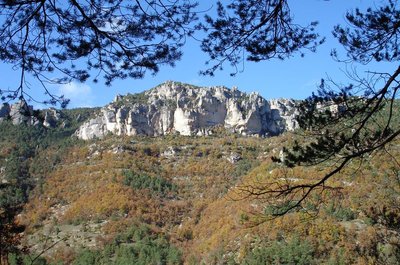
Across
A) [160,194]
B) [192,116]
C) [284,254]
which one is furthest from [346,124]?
[192,116]

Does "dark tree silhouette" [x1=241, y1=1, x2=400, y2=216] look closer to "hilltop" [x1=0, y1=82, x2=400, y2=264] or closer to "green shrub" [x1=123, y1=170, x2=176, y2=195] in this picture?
"hilltop" [x1=0, y1=82, x2=400, y2=264]

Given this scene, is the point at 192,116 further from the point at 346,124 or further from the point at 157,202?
the point at 346,124

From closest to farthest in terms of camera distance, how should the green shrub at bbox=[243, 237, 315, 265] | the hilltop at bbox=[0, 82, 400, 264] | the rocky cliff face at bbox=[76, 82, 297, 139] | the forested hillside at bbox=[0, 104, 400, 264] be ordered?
1. the green shrub at bbox=[243, 237, 315, 265]
2. the forested hillside at bbox=[0, 104, 400, 264]
3. the hilltop at bbox=[0, 82, 400, 264]
4. the rocky cliff face at bbox=[76, 82, 297, 139]

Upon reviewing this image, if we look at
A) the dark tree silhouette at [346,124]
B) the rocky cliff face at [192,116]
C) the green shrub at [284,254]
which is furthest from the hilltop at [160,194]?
the dark tree silhouette at [346,124]

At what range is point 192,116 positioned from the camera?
99875 millimetres

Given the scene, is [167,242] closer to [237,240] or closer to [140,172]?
[237,240]

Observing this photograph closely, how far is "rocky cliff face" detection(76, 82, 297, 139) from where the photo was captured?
99625 mm

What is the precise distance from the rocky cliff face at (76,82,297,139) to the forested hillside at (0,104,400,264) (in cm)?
265

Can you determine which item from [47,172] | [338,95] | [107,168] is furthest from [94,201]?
[338,95]

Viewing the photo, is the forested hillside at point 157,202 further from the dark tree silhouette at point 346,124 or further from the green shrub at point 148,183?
the dark tree silhouette at point 346,124

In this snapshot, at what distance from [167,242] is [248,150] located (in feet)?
103

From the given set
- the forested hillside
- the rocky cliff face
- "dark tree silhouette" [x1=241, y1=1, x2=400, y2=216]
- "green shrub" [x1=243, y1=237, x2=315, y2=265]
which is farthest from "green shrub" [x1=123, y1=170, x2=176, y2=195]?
"dark tree silhouette" [x1=241, y1=1, x2=400, y2=216]

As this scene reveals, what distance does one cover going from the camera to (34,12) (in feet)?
14.7

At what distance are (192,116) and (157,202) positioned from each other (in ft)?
96.7
